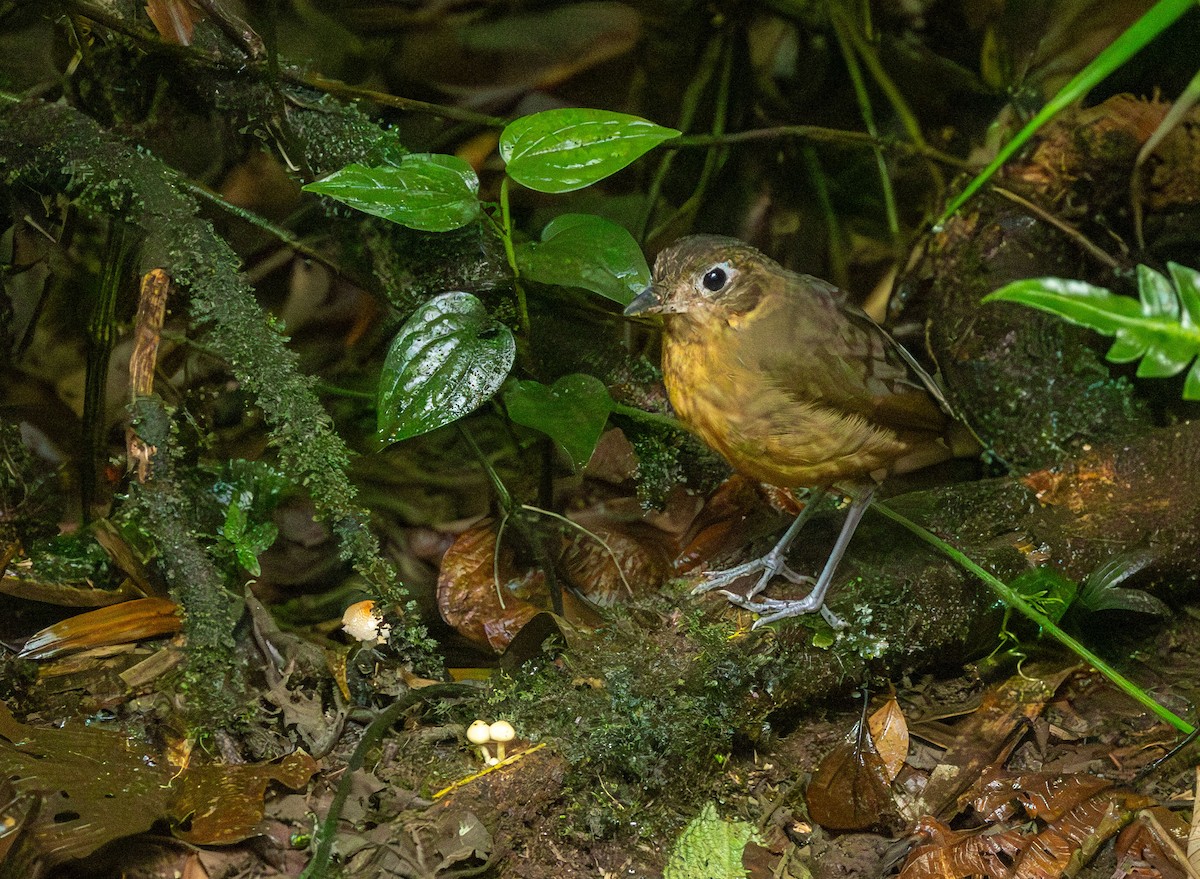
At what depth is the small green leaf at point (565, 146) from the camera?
2119mm

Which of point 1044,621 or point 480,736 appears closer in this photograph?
point 480,736

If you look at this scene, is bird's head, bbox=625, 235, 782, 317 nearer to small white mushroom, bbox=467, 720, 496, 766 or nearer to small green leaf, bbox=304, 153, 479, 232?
small green leaf, bbox=304, 153, 479, 232

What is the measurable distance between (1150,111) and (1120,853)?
101 inches

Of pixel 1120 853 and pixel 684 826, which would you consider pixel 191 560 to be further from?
pixel 1120 853

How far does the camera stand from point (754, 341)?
2129 millimetres

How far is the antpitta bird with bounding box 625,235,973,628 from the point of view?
2105 mm

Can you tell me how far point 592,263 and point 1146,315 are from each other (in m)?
1.48

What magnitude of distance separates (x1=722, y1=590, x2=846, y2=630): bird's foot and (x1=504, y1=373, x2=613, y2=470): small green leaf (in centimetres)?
56

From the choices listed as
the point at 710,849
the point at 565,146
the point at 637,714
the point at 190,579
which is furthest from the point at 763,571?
the point at 190,579

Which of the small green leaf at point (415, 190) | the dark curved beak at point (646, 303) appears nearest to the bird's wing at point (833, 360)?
the dark curved beak at point (646, 303)

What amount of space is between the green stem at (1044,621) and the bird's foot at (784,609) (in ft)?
1.10

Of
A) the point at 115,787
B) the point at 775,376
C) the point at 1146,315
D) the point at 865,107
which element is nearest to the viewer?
the point at 1146,315

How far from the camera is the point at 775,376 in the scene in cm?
210

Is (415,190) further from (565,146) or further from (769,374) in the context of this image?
(769,374)
